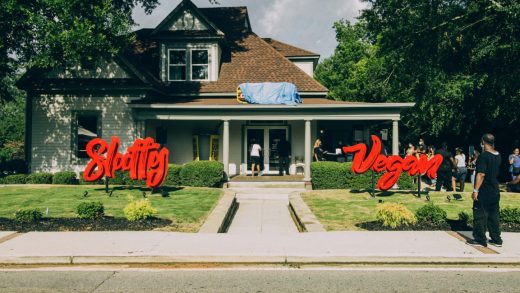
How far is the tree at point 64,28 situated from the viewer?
59.5 ft

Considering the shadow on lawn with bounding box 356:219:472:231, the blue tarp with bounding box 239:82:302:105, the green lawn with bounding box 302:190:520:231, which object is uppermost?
the blue tarp with bounding box 239:82:302:105

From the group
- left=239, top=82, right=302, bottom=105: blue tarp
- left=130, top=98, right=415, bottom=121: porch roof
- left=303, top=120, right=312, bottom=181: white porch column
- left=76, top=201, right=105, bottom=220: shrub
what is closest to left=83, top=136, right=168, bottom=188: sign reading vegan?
left=76, top=201, right=105, bottom=220: shrub

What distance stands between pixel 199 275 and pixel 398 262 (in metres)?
3.34

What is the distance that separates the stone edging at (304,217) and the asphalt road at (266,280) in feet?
11.1

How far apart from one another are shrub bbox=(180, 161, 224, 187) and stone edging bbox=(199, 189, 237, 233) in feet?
9.99

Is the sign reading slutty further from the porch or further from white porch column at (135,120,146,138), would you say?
white porch column at (135,120,146,138)

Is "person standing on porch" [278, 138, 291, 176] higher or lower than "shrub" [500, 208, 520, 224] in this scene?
higher

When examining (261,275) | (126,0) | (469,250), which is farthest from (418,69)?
(261,275)

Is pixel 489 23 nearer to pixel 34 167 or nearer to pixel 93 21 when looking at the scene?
pixel 93 21

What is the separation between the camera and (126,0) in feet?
81.9

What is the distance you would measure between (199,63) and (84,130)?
6.75m

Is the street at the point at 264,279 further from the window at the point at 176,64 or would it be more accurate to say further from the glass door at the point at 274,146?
the window at the point at 176,64

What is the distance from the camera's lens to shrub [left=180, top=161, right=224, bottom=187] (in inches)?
771

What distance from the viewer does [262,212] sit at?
50.4 feet
